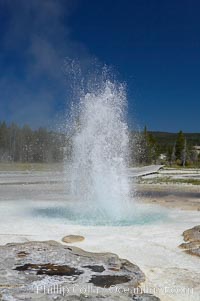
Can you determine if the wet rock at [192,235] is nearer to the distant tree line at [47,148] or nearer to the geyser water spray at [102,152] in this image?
the geyser water spray at [102,152]

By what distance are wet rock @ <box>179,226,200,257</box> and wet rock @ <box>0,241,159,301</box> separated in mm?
1736

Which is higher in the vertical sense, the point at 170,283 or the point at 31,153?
the point at 31,153

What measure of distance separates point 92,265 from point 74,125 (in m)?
8.83

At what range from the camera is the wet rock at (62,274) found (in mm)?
5414

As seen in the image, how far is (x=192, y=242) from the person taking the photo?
28.3 feet

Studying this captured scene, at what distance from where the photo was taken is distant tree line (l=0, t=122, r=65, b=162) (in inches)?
2571

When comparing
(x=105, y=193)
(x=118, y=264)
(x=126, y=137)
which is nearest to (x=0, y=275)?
(x=118, y=264)

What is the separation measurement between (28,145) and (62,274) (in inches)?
2505

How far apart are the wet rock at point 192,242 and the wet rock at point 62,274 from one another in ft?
5.70

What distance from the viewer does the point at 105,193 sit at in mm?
13484

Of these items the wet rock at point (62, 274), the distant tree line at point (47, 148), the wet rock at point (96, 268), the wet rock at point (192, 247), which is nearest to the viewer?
the wet rock at point (62, 274)

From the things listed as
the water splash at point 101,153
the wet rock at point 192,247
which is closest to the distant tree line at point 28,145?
the water splash at point 101,153

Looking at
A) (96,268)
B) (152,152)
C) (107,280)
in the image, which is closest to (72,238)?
(96,268)

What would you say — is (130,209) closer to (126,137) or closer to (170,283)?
(126,137)
